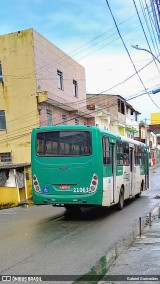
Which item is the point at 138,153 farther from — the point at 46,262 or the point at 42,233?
the point at 46,262

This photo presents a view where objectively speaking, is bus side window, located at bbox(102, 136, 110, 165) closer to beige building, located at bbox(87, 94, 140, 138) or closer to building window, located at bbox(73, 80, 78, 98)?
building window, located at bbox(73, 80, 78, 98)

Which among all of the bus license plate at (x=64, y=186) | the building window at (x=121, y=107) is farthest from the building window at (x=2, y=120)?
the building window at (x=121, y=107)

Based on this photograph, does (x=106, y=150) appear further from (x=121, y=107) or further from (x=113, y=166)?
(x=121, y=107)

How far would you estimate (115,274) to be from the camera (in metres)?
6.15

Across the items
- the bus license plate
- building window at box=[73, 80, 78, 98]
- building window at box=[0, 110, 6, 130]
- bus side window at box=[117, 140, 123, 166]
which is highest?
building window at box=[73, 80, 78, 98]

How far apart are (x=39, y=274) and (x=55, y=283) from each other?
56 cm

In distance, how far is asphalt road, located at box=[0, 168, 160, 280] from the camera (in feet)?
23.1

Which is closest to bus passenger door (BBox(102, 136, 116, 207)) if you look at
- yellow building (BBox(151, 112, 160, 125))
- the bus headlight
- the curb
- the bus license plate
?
the bus license plate

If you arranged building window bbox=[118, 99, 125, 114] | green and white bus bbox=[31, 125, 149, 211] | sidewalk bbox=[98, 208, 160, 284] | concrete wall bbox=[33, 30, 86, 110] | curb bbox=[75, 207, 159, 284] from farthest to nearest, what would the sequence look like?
building window bbox=[118, 99, 125, 114] < concrete wall bbox=[33, 30, 86, 110] < green and white bus bbox=[31, 125, 149, 211] < curb bbox=[75, 207, 159, 284] < sidewalk bbox=[98, 208, 160, 284]

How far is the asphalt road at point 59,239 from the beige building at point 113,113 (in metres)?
22.6

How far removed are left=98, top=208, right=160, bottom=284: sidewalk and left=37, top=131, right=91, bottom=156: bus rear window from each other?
4.09m

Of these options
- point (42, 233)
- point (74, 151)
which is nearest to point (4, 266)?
point (42, 233)

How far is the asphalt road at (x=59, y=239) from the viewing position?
23.1 ft

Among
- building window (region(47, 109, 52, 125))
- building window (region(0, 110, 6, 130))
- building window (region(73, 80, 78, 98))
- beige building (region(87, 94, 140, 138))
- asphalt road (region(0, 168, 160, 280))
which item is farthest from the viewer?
beige building (region(87, 94, 140, 138))
